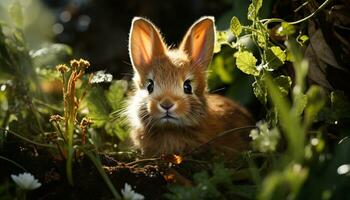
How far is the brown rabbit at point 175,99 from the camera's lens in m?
3.54

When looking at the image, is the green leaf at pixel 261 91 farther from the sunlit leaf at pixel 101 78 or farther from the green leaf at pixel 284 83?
the sunlit leaf at pixel 101 78

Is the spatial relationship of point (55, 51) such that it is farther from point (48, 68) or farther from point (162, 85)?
point (162, 85)

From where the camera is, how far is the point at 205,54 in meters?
3.81

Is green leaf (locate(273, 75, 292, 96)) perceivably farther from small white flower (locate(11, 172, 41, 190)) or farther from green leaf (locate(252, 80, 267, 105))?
small white flower (locate(11, 172, 41, 190))

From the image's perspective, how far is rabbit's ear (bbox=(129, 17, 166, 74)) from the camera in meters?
3.79

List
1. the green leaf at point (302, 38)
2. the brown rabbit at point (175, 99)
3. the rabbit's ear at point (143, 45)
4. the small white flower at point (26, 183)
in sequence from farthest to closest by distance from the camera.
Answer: the rabbit's ear at point (143, 45) → the brown rabbit at point (175, 99) → the green leaf at point (302, 38) → the small white flower at point (26, 183)

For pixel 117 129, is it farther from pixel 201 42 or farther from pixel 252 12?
pixel 252 12

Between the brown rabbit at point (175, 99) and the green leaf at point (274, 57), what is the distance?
78 centimetres

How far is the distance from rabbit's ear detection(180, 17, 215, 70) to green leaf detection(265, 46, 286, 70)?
0.94 metres

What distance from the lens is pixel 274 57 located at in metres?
2.78

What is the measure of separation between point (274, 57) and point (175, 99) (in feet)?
2.78

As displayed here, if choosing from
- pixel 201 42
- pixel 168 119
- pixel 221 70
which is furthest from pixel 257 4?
pixel 221 70

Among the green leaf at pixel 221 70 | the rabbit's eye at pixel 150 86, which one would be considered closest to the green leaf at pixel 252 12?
the rabbit's eye at pixel 150 86

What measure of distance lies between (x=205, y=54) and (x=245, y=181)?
121cm
